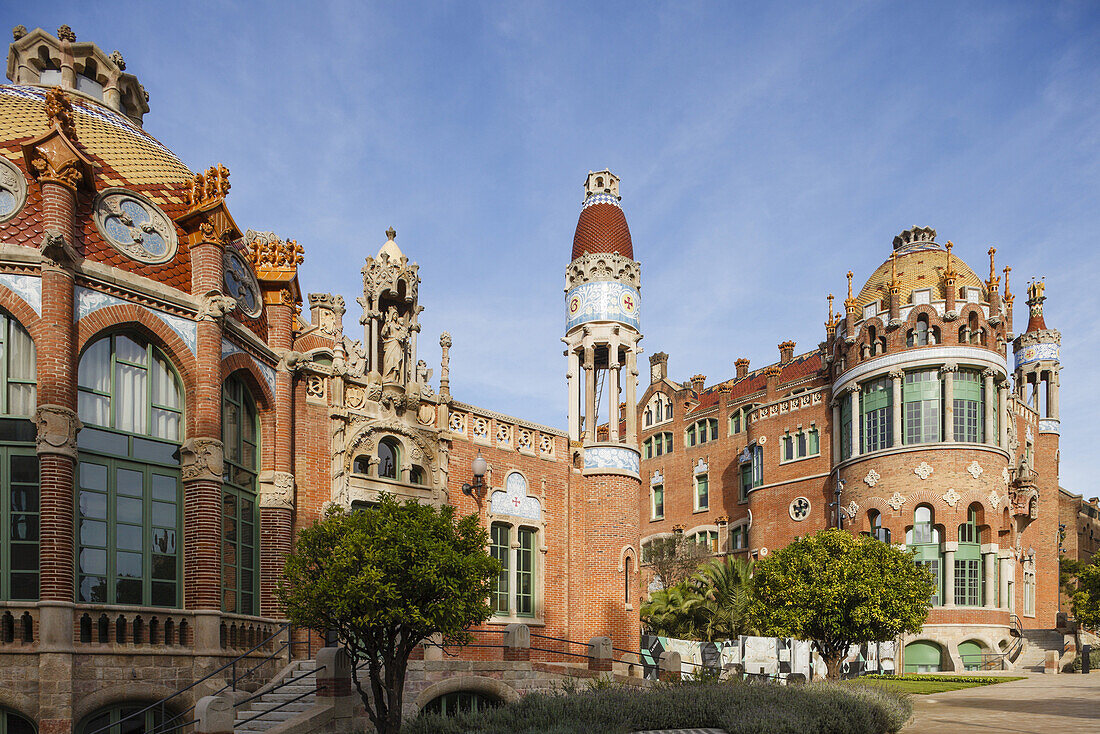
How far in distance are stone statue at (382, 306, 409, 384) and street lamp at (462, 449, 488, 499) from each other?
9.43ft

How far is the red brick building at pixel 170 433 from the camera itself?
55.8 ft

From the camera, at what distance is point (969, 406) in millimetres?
40812

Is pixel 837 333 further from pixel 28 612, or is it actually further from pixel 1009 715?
pixel 28 612

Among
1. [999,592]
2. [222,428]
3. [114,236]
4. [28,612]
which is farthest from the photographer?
[999,592]

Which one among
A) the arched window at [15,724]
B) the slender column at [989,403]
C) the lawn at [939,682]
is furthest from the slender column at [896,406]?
the arched window at [15,724]

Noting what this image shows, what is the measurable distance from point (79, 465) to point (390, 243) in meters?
10.5

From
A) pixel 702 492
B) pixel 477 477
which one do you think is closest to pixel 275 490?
pixel 477 477

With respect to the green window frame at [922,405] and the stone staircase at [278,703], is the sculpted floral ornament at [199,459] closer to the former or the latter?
the stone staircase at [278,703]

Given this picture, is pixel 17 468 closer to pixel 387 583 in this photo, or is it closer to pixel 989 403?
pixel 387 583

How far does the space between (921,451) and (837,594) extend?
1775 centimetres

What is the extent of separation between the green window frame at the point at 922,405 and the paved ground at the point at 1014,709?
42.2 ft

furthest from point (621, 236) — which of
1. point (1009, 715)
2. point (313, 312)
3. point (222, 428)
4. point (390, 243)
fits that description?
point (1009, 715)

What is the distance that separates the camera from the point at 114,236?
63.0ft

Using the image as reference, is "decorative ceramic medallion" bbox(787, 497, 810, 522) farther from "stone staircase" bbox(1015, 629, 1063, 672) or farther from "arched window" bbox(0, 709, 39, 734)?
"arched window" bbox(0, 709, 39, 734)
